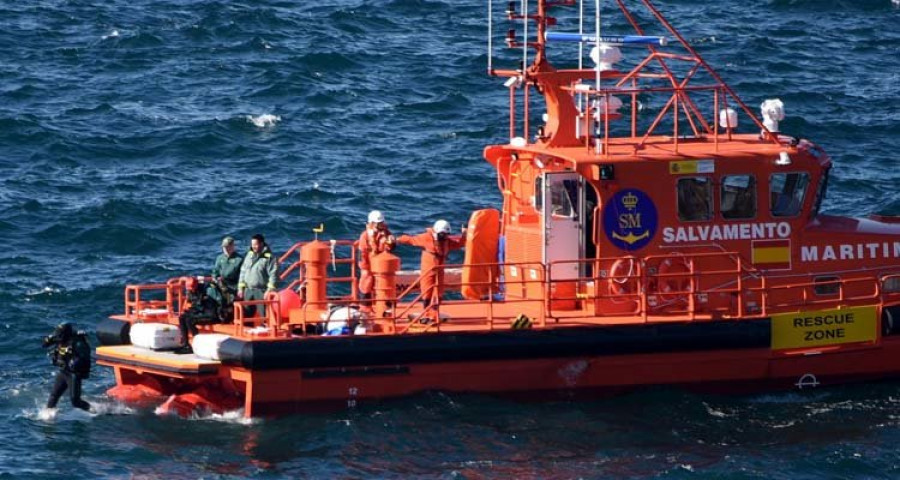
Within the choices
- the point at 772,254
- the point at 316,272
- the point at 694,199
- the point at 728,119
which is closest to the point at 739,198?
the point at 694,199

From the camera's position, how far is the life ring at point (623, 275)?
20.1 m

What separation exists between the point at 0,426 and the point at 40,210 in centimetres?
953

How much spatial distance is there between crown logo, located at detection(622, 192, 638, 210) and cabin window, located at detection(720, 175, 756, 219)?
1046mm

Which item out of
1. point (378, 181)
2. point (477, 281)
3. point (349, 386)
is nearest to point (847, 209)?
point (378, 181)

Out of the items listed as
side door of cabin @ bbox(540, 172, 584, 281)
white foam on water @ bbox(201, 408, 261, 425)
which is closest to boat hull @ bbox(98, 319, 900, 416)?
white foam on water @ bbox(201, 408, 261, 425)

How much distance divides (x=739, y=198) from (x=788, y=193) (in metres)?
0.60

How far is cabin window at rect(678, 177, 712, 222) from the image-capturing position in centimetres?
2036

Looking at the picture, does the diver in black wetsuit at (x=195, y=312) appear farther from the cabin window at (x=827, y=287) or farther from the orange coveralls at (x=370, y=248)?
the cabin window at (x=827, y=287)

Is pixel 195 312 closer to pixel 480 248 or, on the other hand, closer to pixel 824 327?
pixel 480 248

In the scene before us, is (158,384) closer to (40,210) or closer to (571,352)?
(571,352)

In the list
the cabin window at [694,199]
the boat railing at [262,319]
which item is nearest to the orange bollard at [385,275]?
the boat railing at [262,319]

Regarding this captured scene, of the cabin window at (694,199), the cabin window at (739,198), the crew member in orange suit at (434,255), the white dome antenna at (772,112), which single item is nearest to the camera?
the crew member in orange suit at (434,255)

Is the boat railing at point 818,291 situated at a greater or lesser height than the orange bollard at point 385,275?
lesser

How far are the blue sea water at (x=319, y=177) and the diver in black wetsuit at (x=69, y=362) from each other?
0.27 meters
